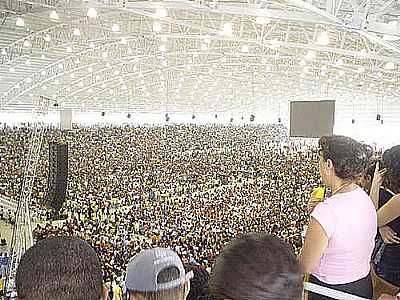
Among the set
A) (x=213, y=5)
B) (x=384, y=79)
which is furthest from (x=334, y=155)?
(x=384, y=79)

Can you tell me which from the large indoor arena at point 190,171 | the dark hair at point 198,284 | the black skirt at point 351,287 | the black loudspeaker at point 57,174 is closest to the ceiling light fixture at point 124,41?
the large indoor arena at point 190,171

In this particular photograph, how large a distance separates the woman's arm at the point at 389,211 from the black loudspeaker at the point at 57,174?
2058cm

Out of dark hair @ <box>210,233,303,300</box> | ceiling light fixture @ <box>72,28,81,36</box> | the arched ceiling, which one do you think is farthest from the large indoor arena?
ceiling light fixture @ <box>72,28,81,36</box>

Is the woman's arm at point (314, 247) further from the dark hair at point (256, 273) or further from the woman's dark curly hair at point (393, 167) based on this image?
the dark hair at point (256, 273)

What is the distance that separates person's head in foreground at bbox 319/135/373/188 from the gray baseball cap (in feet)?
4.00

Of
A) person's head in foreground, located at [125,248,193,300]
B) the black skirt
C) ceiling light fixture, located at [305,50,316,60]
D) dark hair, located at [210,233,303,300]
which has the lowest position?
the black skirt

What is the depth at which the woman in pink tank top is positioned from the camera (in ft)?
8.06

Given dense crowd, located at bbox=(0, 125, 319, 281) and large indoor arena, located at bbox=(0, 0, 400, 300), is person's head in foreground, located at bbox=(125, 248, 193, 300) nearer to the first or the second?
large indoor arena, located at bbox=(0, 0, 400, 300)

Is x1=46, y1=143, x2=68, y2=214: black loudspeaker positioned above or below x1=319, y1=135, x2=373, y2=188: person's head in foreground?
below

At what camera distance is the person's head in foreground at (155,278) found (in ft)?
5.32

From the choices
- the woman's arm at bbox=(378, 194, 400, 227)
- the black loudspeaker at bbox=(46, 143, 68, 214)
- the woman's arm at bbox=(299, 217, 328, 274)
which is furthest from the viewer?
the black loudspeaker at bbox=(46, 143, 68, 214)

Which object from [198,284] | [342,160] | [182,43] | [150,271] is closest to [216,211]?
[182,43]

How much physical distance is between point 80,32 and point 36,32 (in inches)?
93.1

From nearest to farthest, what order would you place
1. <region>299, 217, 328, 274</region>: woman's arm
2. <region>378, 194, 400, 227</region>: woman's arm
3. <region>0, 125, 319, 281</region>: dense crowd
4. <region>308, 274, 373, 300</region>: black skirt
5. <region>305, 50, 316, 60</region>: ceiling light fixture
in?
<region>299, 217, 328, 274</region>: woman's arm
<region>308, 274, 373, 300</region>: black skirt
<region>378, 194, 400, 227</region>: woman's arm
<region>0, 125, 319, 281</region>: dense crowd
<region>305, 50, 316, 60</region>: ceiling light fixture
